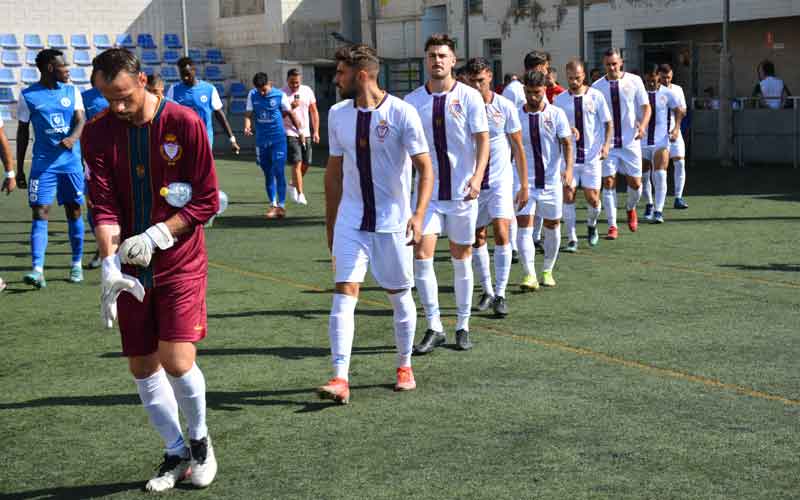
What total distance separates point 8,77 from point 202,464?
32.3 meters

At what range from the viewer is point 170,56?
39438mm

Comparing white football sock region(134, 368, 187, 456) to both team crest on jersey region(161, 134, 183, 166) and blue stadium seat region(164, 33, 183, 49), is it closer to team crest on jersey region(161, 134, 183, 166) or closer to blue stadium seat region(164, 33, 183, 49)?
team crest on jersey region(161, 134, 183, 166)

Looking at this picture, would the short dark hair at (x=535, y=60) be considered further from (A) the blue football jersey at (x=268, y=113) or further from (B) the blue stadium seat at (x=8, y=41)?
(B) the blue stadium seat at (x=8, y=41)

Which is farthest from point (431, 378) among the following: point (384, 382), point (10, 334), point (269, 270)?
point (269, 270)

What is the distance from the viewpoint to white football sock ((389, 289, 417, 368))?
6.89m

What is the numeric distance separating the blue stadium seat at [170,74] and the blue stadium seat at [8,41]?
460 cm

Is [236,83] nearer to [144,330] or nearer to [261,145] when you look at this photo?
[261,145]

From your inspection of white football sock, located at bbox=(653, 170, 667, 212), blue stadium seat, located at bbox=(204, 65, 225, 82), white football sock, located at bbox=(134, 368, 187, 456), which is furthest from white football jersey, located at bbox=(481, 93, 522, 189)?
blue stadium seat, located at bbox=(204, 65, 225, 82)

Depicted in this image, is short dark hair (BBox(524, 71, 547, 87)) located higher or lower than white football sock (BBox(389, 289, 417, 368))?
higher

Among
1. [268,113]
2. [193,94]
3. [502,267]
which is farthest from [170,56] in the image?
[502,267]

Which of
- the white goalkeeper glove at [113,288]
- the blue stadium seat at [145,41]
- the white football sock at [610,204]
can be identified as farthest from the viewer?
the blue stadium seat at [145,41]

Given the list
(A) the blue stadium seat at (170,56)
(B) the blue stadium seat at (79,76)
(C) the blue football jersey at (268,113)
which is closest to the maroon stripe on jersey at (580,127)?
(C) the blue football jersey at (268,113)

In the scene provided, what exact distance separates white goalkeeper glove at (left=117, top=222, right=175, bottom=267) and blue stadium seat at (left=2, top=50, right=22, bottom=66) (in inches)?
1292

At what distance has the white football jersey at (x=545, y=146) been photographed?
1048 centimetres
